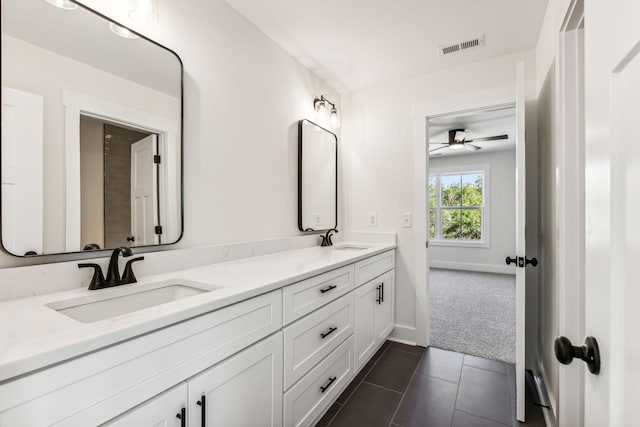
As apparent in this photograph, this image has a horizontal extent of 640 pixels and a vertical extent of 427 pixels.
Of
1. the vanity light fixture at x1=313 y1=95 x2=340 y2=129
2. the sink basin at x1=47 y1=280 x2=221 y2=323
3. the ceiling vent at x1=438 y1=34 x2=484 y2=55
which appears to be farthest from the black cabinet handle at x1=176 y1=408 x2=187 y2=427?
the ceiling vent at x1=438 y1=34 x2=484 y2=55

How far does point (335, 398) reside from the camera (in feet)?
5.66

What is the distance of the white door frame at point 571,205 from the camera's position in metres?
1.21

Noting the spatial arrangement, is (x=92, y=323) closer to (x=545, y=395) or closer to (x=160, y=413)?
(x=160, y=413)

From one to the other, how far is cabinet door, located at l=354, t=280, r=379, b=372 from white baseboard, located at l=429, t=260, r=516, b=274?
4519 mm

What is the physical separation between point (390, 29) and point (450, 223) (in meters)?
5.06

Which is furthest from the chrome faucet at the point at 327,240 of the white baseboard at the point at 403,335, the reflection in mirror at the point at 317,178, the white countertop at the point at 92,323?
the white countertop at the point at 92,323

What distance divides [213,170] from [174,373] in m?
1.11

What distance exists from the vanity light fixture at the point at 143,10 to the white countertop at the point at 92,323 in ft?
3.72

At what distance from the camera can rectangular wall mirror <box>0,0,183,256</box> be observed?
39.6 inches

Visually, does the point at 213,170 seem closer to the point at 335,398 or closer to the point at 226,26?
the point at 226,26

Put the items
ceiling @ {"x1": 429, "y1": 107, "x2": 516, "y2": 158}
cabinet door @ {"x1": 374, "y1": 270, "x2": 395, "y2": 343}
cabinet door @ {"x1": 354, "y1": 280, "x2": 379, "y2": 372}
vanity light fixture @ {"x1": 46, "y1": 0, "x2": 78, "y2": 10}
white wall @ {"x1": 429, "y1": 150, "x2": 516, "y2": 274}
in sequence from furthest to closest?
white wall @ {"x1": 429, "y1": 150, "x2": 516, "y2": 274} → ceiling @ {"x1": 429, "y1": 107, "x2": 516, "y2": 158} → cabinet door @ {"x1": 374, "y1": 270, "x2": 395, "y2": 343} → cabinet door @ {"x1": 354, "y1": 280, "x2": 379, "y2": 372} → vanity light fixture @ {"x1": 46, "y1": 0, "x2": 78, "y2": 10}

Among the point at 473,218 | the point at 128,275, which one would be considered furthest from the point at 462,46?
the point at 473,218

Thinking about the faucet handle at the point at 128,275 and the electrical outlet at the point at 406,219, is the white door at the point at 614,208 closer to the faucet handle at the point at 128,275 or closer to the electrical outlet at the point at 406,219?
the faucet handle at the point at 128,275

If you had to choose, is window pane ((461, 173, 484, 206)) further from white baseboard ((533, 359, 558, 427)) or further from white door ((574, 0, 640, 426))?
white door ((574, 0, 640, 426))
